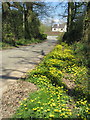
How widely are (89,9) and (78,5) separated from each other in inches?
261

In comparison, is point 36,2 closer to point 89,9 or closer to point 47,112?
point 89,9

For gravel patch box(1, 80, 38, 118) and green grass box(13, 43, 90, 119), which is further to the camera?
gravel patch box(1, 80, 38, 118)

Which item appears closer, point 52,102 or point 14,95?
point 52,102

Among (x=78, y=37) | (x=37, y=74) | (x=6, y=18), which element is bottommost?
(x=37, y=74)

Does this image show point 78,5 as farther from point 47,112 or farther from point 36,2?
point 47,112

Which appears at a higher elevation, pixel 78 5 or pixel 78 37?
pixel 78 5

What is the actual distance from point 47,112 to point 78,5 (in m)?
18.9

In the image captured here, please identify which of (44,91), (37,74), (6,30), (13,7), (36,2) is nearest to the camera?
(44,91)

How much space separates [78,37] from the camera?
15.0 m

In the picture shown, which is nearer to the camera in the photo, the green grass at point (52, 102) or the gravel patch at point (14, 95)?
the green grass at point (52, 102)

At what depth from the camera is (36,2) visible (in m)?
23.3

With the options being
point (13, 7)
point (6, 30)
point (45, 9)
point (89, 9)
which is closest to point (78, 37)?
point (89, 9)

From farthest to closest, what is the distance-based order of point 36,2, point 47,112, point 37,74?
point 36,2, point 37,74, point 47,112

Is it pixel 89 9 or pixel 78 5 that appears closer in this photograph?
pixel 89 9
